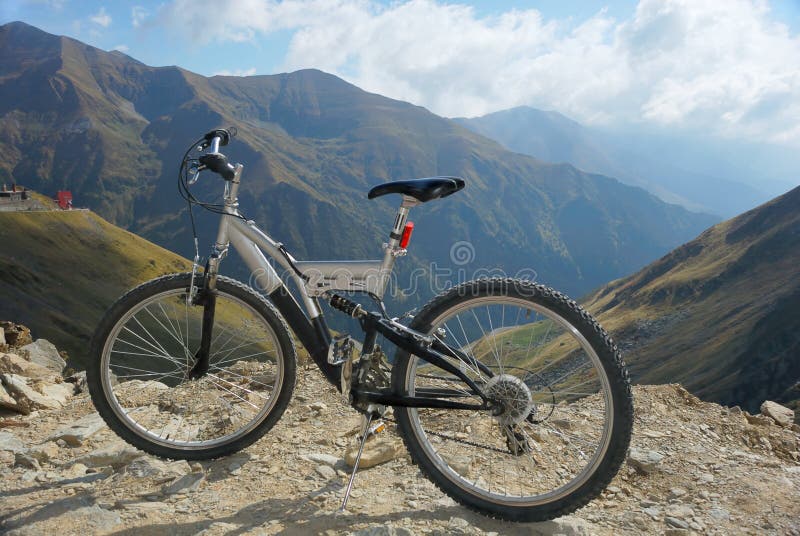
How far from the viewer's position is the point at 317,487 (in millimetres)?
4480

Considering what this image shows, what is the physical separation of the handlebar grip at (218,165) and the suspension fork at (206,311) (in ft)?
2.27

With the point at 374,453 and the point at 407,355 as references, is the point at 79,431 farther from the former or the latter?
the point at 407,355

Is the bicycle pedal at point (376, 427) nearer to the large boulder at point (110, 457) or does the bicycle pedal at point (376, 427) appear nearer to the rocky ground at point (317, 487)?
the rocky ground at point (317, 487)

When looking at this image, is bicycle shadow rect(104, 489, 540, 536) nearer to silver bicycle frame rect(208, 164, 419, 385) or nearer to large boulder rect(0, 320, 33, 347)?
silver bicycle frame rect(208, 164, 419, 385)

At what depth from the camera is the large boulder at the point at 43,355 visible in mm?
8961

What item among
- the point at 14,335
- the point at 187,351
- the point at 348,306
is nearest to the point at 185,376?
the point at 187,351

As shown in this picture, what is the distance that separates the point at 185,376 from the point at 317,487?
1.61 m

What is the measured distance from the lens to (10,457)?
4840mm

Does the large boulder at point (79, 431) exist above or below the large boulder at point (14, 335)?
below

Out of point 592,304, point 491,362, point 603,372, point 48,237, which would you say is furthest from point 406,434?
point 592,304

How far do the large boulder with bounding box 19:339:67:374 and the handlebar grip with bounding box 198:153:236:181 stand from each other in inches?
263

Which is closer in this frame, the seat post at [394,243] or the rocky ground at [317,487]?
the rocky ground at [317,487]

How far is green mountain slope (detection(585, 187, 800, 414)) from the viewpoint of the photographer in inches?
3027

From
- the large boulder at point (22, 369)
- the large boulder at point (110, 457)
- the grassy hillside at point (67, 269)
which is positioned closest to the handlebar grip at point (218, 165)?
the large boulder at point (110, 457)
